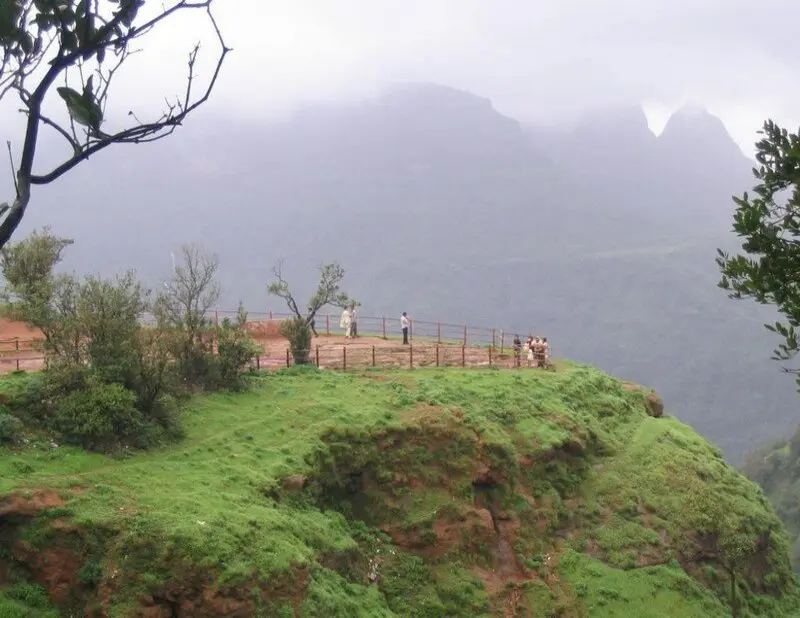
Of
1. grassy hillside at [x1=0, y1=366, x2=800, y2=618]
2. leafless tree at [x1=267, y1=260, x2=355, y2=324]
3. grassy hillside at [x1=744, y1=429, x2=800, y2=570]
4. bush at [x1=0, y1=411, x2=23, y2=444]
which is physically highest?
leafless tree at [x1=267, y1=260, x2=355, y2=324]

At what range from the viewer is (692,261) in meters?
196

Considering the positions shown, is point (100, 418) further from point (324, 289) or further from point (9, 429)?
point (324, 289)

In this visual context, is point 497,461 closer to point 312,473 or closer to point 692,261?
point 312,473

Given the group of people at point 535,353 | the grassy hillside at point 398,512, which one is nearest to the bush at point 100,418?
the grassy hillside at point 398,512

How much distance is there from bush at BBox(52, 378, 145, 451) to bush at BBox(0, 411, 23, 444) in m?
0.88

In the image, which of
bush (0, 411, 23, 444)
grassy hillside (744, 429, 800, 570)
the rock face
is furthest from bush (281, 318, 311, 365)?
grassy hillside (744, 429, 800, 570)

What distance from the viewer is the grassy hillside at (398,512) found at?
1284cm

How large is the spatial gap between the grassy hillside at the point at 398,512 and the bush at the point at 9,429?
1.69ft

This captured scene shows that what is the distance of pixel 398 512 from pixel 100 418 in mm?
7687

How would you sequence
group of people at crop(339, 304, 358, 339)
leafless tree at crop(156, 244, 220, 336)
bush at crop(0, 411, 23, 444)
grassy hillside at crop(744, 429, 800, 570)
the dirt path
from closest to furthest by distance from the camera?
bush at crop(0, 411, 23, 444) < leafless tree at crop(156, 244, 220, 336) < the dirt path < group of people at crop(339, 304, 358, 339) < grassy hillside at crop(744, 429, 800, 570)

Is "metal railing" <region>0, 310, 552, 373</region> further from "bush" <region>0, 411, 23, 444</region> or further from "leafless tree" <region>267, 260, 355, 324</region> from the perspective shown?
"bush" <region>0, 411, 23, 444</region>

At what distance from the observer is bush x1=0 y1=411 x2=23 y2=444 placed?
15.4 metres

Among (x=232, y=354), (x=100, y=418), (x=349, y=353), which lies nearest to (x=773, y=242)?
(x=100, y=418)

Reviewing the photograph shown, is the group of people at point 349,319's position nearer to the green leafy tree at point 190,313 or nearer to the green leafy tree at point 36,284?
the green leafy tree at point 190,313
